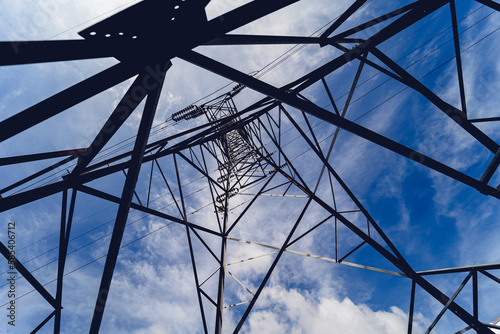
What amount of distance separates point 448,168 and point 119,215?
14.3 feet

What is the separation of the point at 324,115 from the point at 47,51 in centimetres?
282

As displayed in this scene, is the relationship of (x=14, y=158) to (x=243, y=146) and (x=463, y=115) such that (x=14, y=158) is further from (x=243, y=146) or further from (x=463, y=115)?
(x=243, y=146)

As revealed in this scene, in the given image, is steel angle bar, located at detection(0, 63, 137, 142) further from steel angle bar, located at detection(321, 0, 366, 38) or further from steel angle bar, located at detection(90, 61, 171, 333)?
steel angle bar, located at detection(321, 0, 366, 38)

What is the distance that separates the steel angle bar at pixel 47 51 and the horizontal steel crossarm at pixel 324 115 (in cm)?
88

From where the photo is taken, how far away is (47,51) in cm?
181

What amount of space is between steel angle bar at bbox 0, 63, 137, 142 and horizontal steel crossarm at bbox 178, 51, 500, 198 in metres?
0.72

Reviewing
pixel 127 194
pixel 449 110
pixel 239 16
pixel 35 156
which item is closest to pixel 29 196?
pixel 35 156

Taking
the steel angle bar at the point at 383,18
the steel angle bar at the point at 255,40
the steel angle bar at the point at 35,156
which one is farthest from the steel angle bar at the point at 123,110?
the steel angle bar at the point at 383,18

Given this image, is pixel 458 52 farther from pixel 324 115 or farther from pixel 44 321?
pixel 44 321

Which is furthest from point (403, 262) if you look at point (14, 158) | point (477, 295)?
point (14, 158)

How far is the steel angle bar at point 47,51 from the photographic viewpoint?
1658 millimetres

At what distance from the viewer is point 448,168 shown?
3.26 metres

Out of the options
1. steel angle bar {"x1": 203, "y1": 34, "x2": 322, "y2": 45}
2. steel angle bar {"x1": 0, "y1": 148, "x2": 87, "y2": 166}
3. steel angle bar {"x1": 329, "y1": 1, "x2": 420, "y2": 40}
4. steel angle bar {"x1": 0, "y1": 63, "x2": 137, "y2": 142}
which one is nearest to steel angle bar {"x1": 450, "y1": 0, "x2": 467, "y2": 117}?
steel angle bar {"x1": 329, "y1": 1, "x2": 420, "y2": 40}

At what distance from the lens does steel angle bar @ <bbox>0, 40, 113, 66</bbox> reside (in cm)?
166
